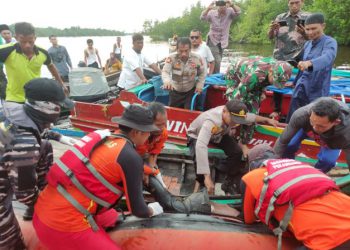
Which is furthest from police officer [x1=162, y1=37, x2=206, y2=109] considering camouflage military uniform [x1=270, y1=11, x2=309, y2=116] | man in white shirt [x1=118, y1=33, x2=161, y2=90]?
camouflage military uniform [x1=270, y1=11, x2=309, y2=116]

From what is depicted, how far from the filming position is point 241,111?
315 cm

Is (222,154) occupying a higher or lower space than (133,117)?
lower

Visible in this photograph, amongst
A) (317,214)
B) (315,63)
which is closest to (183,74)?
(315,63)

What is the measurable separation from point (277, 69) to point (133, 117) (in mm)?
2208

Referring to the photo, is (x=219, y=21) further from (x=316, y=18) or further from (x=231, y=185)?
(x=231, y=185)

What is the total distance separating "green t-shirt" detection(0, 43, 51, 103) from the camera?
4.02 meters

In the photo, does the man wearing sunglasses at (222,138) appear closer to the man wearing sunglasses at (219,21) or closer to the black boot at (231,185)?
the black boot at (231,185)

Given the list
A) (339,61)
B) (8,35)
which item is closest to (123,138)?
(8,35)

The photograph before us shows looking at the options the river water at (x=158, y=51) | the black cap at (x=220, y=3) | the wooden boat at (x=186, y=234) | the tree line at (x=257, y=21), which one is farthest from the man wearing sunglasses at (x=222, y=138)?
the tree line at (x=257, y=21)

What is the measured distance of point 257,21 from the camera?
142ft

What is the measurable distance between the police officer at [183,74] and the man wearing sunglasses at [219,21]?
90.7 inches

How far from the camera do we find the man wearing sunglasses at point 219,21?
6325 millimetres

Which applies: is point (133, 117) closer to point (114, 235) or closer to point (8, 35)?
point (114, 235)

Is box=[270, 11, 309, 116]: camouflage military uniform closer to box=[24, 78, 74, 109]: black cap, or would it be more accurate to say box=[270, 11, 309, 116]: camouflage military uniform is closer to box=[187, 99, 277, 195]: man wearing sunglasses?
box=[187, 99, 277, 195]: man wearing sunglasses
